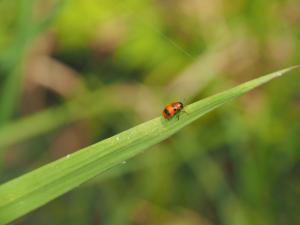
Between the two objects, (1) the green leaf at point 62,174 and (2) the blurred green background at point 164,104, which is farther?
(2) the blurred green background at point 164,104

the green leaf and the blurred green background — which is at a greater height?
the blurred green background

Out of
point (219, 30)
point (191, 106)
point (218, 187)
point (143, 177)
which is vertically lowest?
point (191, 106)

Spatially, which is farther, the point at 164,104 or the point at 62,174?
the point at 164,104

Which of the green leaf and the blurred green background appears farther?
the blurred green background

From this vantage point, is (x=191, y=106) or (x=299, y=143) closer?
(x=191, y=106)

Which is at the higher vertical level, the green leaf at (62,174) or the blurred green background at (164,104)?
the blurred green background at (164,104)

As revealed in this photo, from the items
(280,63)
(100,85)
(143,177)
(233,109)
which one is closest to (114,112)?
(100,85)

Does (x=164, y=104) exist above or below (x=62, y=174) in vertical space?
above

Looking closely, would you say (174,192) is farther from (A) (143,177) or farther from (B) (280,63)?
(B) (280,63)
